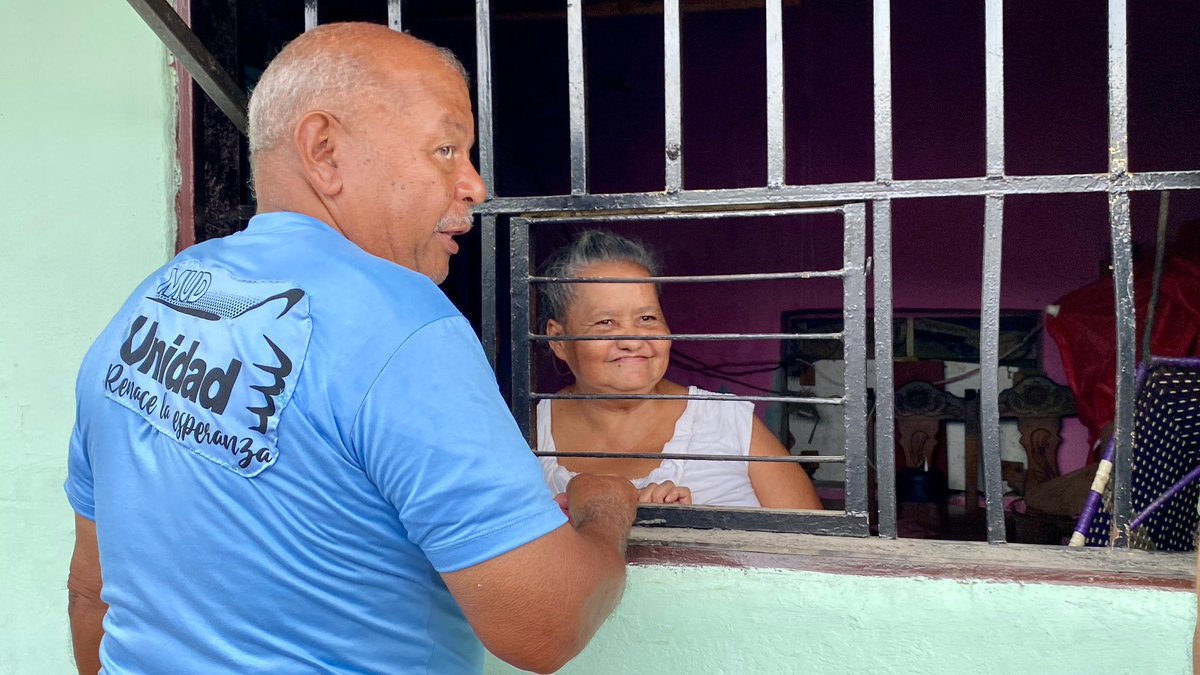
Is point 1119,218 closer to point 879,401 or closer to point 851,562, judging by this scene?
point 879,401

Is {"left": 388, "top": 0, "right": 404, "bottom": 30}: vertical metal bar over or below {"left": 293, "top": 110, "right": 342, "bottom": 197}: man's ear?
over

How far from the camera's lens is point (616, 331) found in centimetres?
222

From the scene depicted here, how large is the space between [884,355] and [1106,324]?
2402mm

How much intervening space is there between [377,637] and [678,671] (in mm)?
618

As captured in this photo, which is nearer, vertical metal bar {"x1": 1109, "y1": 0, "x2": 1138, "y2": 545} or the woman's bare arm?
vertical metal bar {"x1": 1109, "y1": 0, "x2": 1138, "y2": 545}

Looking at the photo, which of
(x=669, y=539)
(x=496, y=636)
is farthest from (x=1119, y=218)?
(x=496, y=636)

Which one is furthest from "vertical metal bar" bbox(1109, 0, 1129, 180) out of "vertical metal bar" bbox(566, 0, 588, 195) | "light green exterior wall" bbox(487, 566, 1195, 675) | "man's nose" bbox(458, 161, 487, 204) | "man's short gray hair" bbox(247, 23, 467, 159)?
"man's short gray hair" bbox(247, 23, 467, 159)

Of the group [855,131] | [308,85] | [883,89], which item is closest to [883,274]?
[883,89]

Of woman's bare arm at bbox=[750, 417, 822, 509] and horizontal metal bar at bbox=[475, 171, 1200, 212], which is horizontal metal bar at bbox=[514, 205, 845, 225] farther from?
woman's bare arm at bbox=[750, 417, 822, 509]

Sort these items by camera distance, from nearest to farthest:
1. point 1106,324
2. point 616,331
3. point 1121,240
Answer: point 1121,240, point 616,331, point 1106,324

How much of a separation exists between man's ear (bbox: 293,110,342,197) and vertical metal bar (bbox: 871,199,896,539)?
80cm

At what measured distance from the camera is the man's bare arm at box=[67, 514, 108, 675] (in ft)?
4.09

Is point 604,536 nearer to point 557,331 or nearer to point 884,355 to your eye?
point 884,355

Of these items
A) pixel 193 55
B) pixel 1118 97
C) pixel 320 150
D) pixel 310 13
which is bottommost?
pixel 320 150
